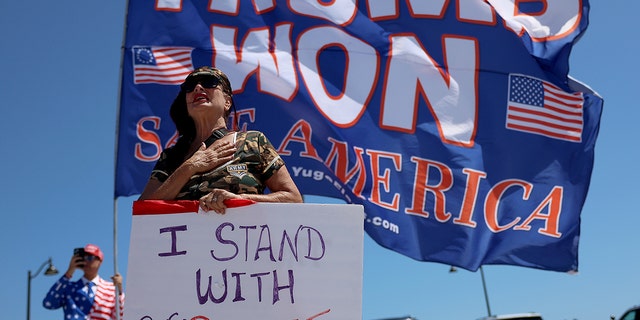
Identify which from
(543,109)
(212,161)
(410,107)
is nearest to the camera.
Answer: (212,161)

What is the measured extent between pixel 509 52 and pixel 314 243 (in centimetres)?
736

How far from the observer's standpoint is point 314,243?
7.68 feet

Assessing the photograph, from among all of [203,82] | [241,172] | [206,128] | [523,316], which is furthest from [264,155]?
[523,316]

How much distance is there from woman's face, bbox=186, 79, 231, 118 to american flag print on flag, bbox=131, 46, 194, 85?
17.1 ft

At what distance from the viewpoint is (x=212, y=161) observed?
2.46m

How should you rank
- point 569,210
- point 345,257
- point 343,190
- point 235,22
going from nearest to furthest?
point 345,257, point 343,190, point 235,22, point 569,210

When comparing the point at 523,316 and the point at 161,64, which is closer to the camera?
the point at 161,64

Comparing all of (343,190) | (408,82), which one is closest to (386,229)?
(343,190)

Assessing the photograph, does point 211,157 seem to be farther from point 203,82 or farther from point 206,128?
point 203,82

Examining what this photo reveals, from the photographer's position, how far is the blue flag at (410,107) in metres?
7.82

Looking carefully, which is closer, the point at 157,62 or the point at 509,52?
the point at 157,62

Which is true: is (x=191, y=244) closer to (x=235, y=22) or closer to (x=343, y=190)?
(x=343, y=190)

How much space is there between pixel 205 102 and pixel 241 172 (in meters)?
0.33

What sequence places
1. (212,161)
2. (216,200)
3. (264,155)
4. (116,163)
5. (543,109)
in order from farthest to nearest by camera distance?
(543,109), (116,163), (264,155), (212,161), (216,200)
